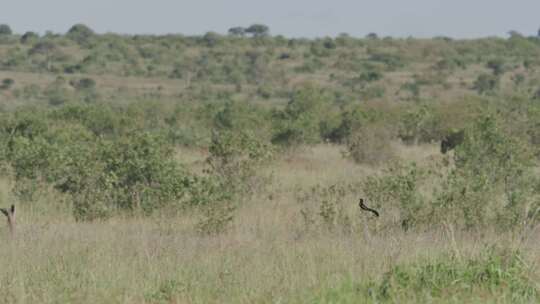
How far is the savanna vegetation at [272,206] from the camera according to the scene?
669cm

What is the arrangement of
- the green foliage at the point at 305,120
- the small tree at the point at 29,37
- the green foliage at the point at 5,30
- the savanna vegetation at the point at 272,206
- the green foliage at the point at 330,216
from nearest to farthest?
the savanna vegetation at the point at 272,206 < the green foliage at the point at 330,216 < the green foliage at the point at 305,120 < the small tree at the point at 29,37 < the green foliage at the point at 5,30

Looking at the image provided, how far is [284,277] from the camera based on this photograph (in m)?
6.95

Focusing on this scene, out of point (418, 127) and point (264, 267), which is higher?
point (264, 267)

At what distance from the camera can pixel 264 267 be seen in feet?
24.2

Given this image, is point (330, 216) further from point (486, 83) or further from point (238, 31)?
point (238, 31)

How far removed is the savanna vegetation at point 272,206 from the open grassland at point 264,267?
0.02 metres

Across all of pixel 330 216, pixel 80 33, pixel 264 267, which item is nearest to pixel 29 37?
pixel 80 33

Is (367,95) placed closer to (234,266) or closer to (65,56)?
(65,56)

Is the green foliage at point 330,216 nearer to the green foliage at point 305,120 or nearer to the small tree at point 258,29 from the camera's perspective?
the green foliage at point 305,120

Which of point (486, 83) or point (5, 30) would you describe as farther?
point (5, 30)

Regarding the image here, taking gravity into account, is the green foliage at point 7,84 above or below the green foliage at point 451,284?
below

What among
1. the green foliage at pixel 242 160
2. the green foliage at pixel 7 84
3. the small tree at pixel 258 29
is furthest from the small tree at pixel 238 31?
the green foliage at pixel 242 160

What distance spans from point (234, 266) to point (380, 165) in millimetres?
13461

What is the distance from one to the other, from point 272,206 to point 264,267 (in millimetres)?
6134
